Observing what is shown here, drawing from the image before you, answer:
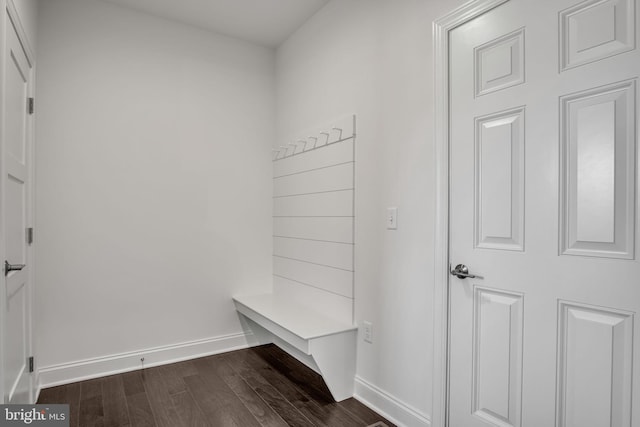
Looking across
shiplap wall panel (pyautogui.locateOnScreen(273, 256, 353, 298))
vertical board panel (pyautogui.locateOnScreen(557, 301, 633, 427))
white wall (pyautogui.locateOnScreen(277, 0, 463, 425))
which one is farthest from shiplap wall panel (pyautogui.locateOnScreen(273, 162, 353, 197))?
vertical board panel (pyautogui.locateOnScreen(557, 301, 633, 427))

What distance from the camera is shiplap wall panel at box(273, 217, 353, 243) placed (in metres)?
2.52

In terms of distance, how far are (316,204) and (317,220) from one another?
0.13 m

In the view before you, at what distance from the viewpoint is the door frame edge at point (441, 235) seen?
70.3 inches

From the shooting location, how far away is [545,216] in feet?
4.63

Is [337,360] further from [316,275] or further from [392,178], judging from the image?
[392,178]

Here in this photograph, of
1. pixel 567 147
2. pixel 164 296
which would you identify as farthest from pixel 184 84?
pixel 567 147

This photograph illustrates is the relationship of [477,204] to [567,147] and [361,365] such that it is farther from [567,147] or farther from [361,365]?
[361,365]

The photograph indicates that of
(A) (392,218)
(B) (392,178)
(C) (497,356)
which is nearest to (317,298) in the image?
(A) (392,218)

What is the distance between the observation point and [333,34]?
105 inches

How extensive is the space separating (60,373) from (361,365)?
2.09m

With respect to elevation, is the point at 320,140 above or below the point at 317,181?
above

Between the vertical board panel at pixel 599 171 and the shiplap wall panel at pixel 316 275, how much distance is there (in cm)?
139

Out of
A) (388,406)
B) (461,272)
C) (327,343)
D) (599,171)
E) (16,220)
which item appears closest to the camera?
(599,171)

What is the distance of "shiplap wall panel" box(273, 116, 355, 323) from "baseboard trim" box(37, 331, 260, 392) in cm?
62
